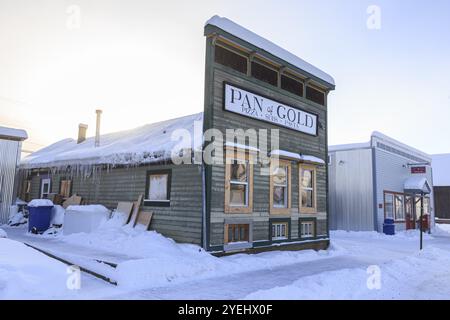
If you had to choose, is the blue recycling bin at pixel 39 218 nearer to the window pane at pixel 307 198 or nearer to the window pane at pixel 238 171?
the window pane at pixel 238 171

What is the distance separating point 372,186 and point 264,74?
541 inches

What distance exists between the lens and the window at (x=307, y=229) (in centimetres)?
1363

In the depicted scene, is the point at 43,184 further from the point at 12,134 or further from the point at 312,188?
the point at 312,188

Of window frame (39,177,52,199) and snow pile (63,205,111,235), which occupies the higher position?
window frame (39,177,52,199)

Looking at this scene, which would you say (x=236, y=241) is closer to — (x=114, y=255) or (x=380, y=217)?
(x=114, y=255)

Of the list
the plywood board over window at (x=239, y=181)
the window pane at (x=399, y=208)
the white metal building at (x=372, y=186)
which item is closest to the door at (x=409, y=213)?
the white metal building at (x=372, y=186)

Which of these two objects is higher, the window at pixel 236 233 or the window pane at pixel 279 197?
the window pane at pixel 279 197

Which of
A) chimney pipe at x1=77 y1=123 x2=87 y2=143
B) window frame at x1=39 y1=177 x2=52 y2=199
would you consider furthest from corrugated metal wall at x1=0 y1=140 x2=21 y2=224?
chimney pipe at x1=77 y1=123 x2=87 y2=143

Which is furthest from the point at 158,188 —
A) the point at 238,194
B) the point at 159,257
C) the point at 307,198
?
the point at 307,198

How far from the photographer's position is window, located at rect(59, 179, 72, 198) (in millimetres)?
16562

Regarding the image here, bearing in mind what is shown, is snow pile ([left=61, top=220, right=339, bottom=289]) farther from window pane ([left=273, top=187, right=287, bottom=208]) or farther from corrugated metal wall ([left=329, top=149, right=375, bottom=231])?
corrugated metal wall ([left=329, top=149, right=375, bottom=231])

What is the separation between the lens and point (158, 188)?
1195 cm

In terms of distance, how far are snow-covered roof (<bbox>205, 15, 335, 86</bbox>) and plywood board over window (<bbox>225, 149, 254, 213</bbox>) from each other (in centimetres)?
369

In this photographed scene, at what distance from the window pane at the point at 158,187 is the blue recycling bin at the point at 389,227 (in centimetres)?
1610
